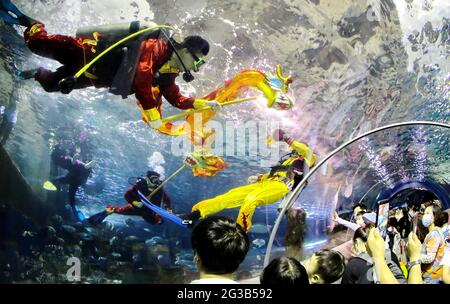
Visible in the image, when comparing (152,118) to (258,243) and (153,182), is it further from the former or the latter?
(258,243)

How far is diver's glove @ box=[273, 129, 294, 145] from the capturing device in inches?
231

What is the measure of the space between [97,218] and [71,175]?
58 centimetres

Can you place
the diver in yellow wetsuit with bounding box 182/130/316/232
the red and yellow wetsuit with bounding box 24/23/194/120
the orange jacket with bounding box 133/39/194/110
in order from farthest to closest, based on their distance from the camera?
the diver in yellow wetsuit with bounding box 182/130/316/232, the orange jacket with bounding box 133/39/194/110, the red and yellow wetsuit with bounding box 24/23/194/120

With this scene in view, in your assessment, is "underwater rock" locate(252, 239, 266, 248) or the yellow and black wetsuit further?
"underwater rock" locate(252, 239, 266, 248)

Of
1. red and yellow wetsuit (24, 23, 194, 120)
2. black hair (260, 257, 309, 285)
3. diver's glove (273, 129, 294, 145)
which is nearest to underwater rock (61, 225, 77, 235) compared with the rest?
red and yellow wetsuit (24, 23, 194, 120)

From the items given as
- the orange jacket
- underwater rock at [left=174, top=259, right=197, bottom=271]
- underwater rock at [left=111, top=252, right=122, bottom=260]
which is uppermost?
the orange jacket

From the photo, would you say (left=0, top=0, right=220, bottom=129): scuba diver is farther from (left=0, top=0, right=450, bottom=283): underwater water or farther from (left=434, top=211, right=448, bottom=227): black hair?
(left=434, top=211, right=448, bottom=227): black hair

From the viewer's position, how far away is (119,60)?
4957 mm

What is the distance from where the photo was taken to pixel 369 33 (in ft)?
19.6

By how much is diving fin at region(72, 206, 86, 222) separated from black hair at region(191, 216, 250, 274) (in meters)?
3.59

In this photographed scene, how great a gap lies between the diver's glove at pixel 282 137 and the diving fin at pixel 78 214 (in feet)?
8.47

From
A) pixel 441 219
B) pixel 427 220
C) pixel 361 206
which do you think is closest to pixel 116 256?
pixel 361 206

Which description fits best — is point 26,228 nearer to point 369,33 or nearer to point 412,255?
point 412,255
